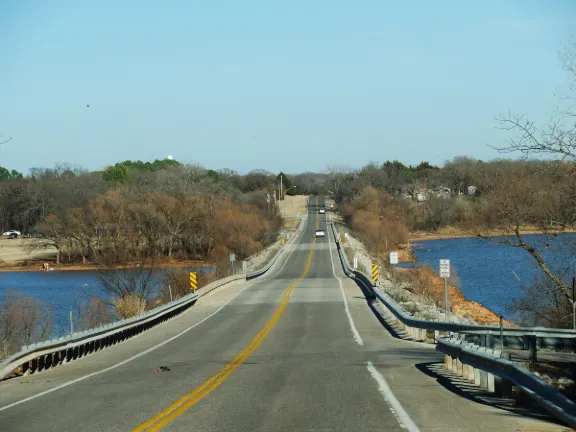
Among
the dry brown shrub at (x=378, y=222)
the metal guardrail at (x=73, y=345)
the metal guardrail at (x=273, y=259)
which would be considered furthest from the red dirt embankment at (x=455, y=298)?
the dry brown shrub at (x=378, y=222)

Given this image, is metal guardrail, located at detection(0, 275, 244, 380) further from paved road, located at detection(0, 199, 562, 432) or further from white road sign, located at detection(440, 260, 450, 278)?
white road sign, located at detection(440, 260, 450, 278)

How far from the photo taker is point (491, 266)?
2859 inches

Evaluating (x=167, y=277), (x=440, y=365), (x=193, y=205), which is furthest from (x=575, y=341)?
(x=193, y=205)

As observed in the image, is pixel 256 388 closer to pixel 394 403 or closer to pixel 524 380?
pixel 394 403

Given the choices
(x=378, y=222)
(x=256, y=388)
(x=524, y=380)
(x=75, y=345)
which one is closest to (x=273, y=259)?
(x=378, y=222)

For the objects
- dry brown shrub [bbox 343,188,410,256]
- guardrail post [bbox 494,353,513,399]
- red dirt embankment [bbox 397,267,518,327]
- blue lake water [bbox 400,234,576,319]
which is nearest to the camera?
guardrail post [bbox 494,353,513,399]

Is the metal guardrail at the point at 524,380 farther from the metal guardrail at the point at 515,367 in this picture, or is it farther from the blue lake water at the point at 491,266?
the blue lake water at the point at 491,266

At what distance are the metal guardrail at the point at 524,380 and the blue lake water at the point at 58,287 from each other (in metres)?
32.1

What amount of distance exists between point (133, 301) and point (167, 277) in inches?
810

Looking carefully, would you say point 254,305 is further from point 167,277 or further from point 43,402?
point 43,402

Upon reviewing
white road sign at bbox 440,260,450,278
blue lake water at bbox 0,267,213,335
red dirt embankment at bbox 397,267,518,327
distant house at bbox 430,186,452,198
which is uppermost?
distant house at bbox 430,186,452,198

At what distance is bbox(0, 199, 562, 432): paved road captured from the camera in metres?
9.53

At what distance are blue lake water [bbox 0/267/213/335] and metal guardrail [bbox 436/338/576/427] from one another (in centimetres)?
3212

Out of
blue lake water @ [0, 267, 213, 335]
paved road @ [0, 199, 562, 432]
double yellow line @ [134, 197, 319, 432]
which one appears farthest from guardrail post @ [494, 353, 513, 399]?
blue lake water @ [0, 267, 213, 335]
